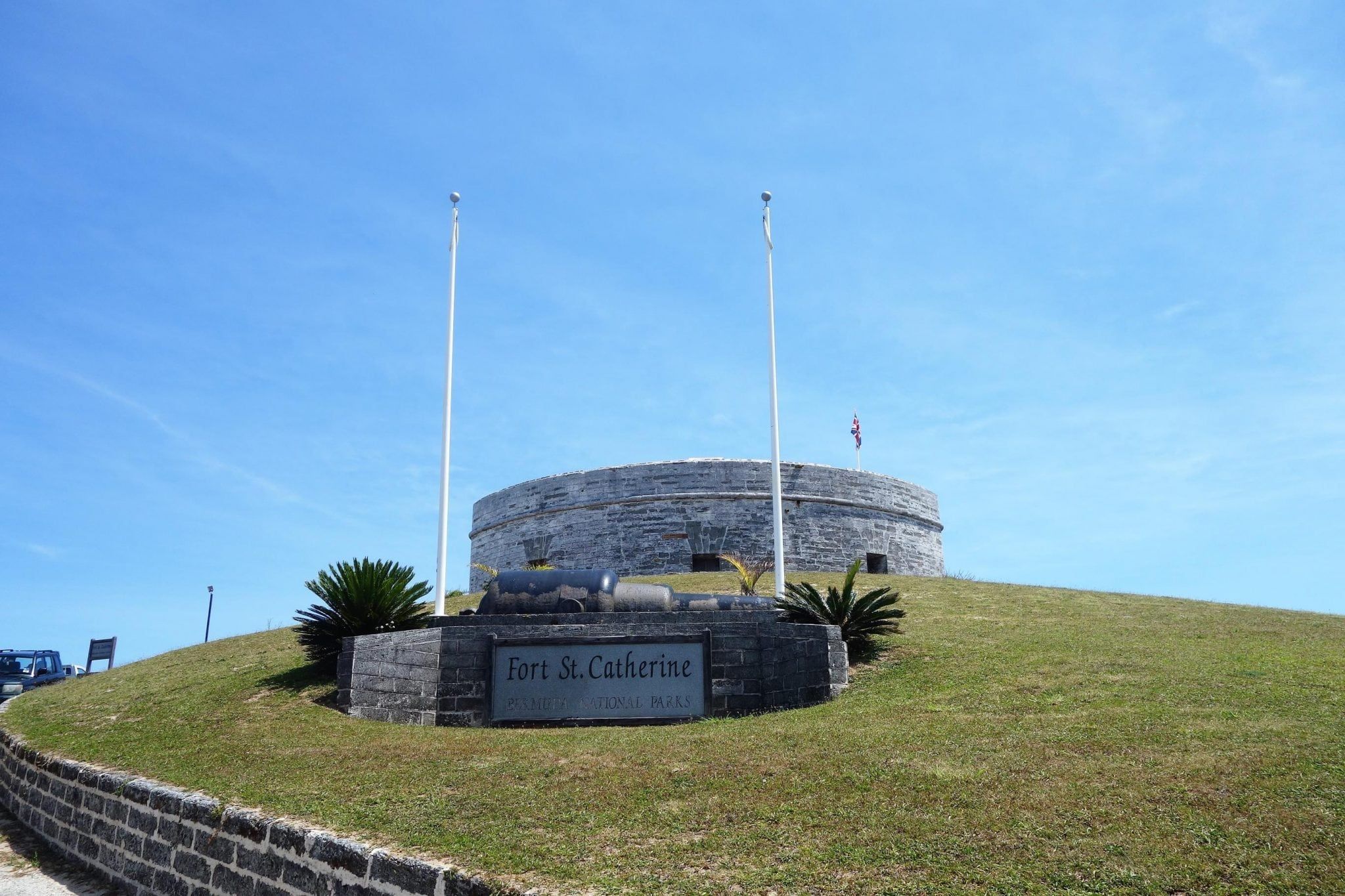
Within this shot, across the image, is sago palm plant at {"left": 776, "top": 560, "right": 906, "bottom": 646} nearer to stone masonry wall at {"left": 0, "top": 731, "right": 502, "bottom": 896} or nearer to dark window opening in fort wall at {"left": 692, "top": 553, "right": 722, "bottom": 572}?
stone masonry wall at {"left": 0, "top": 731, "right": 502, "bottom": 896}

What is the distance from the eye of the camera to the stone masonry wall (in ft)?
16.9

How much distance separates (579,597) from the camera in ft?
33.9

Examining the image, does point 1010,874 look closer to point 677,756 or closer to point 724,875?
point 724,875

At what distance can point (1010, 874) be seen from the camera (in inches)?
175

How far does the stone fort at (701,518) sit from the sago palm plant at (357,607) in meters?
10.4

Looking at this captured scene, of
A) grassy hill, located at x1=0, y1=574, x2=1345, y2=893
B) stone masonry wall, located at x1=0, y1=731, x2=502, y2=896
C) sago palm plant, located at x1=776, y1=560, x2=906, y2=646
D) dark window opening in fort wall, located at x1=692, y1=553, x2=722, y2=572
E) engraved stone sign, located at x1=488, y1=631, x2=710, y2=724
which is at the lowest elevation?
stone masonry wall, located at x1=0, y1=731, x2=502, y2=896

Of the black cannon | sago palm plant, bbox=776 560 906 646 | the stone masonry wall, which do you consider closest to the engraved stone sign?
the black cannon

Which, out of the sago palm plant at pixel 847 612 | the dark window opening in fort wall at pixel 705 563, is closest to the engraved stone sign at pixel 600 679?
the sago palm plant at pixel 847 612

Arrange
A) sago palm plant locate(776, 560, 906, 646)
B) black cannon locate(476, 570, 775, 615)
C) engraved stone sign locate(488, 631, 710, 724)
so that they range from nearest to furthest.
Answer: engraved stone sign locate(488, 631, 710, 724)
black cannon locate(476, 570, 775, 615)
sago palm plant locate(776, 560, 906, 646)

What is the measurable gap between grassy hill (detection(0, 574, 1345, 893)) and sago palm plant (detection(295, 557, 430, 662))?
51 cm

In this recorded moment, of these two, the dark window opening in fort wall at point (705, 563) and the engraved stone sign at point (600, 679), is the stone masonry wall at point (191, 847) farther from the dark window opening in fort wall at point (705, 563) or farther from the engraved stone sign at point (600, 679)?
the dark window opening in fort wall at point (705, 563)

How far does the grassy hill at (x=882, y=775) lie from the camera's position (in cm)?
463

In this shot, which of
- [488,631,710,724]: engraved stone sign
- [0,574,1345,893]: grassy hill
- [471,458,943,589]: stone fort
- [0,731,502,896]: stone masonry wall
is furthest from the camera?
[471,458,943,589]: stone fort

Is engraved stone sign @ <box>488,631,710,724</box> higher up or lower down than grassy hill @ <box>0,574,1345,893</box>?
higher up
